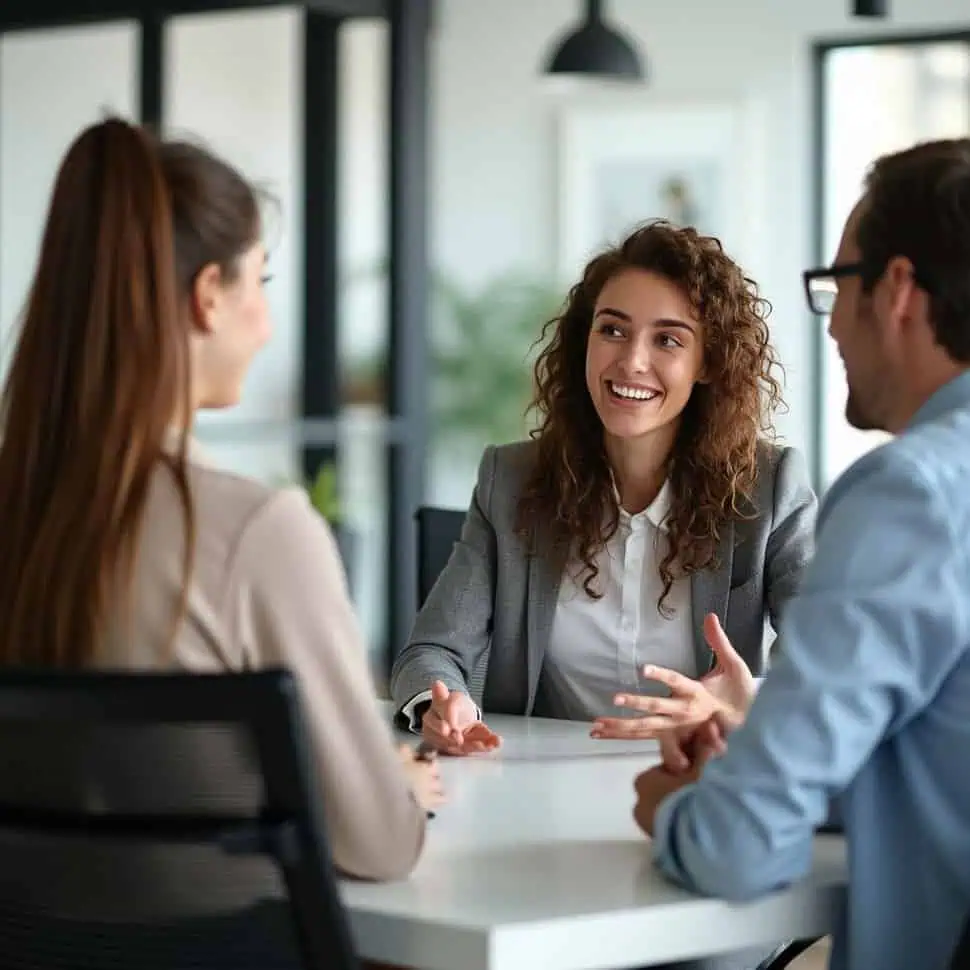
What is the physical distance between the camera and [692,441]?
8.80ft

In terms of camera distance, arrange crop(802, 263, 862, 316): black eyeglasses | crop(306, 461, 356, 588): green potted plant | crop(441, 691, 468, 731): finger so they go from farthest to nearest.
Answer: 1. crop(306, 461, 356, 588): green potted plant
2. crop(441, 691, 468, 731): finger
3. crop(802, 263, 862, 316): black eyeglasses

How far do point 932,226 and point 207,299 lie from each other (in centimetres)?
63

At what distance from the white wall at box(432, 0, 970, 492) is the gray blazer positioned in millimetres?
3617

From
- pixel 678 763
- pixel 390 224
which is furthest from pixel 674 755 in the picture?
pixel 390 224

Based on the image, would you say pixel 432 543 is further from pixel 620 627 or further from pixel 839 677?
pixel 839 677

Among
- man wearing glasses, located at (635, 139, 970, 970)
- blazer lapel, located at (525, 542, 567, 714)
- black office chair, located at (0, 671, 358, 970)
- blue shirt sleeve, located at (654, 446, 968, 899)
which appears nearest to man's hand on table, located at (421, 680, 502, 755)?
blazer lapel, located at (525, 542, 567, 714)

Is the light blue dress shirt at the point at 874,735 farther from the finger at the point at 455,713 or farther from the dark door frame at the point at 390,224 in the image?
the dark door frame at the point at 390,224

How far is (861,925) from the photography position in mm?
1546

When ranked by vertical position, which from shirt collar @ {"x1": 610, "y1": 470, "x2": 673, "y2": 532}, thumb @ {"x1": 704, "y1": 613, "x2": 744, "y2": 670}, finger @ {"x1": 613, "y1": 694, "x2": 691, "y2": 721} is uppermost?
shirt collar @ {"x1": 610, "y1": 470, "x2": 673, "y2": 532}

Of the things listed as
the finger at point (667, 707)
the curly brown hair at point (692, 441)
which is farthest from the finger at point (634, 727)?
the curly brown hair at point (692, 441)

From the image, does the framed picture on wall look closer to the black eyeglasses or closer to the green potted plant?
the green potted plant

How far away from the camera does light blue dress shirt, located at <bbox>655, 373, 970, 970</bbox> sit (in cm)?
148

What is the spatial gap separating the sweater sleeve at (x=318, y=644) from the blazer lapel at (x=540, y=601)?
3.58 ft

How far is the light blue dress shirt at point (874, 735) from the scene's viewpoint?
1476mm
